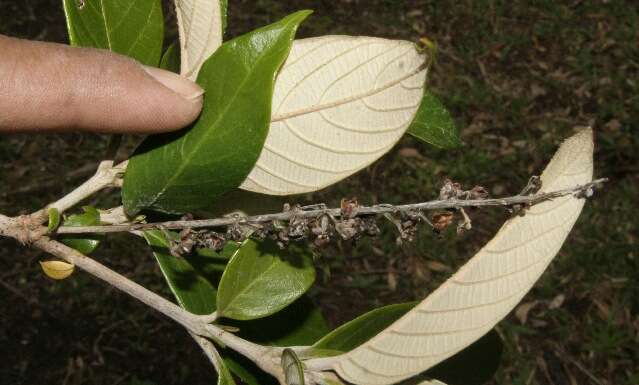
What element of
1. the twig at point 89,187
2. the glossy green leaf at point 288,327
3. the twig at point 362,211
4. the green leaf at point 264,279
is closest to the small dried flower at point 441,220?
the twig at point 362,211

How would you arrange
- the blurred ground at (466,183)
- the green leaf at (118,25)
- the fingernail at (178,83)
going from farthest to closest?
the blurred ground at (466,183)
the green leaf at (118,25)
the fingernail at (178,83)

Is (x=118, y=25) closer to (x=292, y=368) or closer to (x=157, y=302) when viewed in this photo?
(x=157, y=302)

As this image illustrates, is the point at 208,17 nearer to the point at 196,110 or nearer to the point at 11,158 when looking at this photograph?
the point at 196,110

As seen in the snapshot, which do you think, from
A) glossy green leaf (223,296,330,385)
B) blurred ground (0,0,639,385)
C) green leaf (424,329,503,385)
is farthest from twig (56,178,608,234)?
blurred ground (0,0,639,385)

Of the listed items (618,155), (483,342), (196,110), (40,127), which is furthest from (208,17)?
(618,155)

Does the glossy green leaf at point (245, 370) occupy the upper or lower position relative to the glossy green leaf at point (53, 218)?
lower

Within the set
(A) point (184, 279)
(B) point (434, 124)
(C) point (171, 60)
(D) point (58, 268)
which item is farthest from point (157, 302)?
(B) point (434, 124)

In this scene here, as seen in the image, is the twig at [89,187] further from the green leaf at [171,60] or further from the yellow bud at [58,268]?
the green leaf at [171,60]
